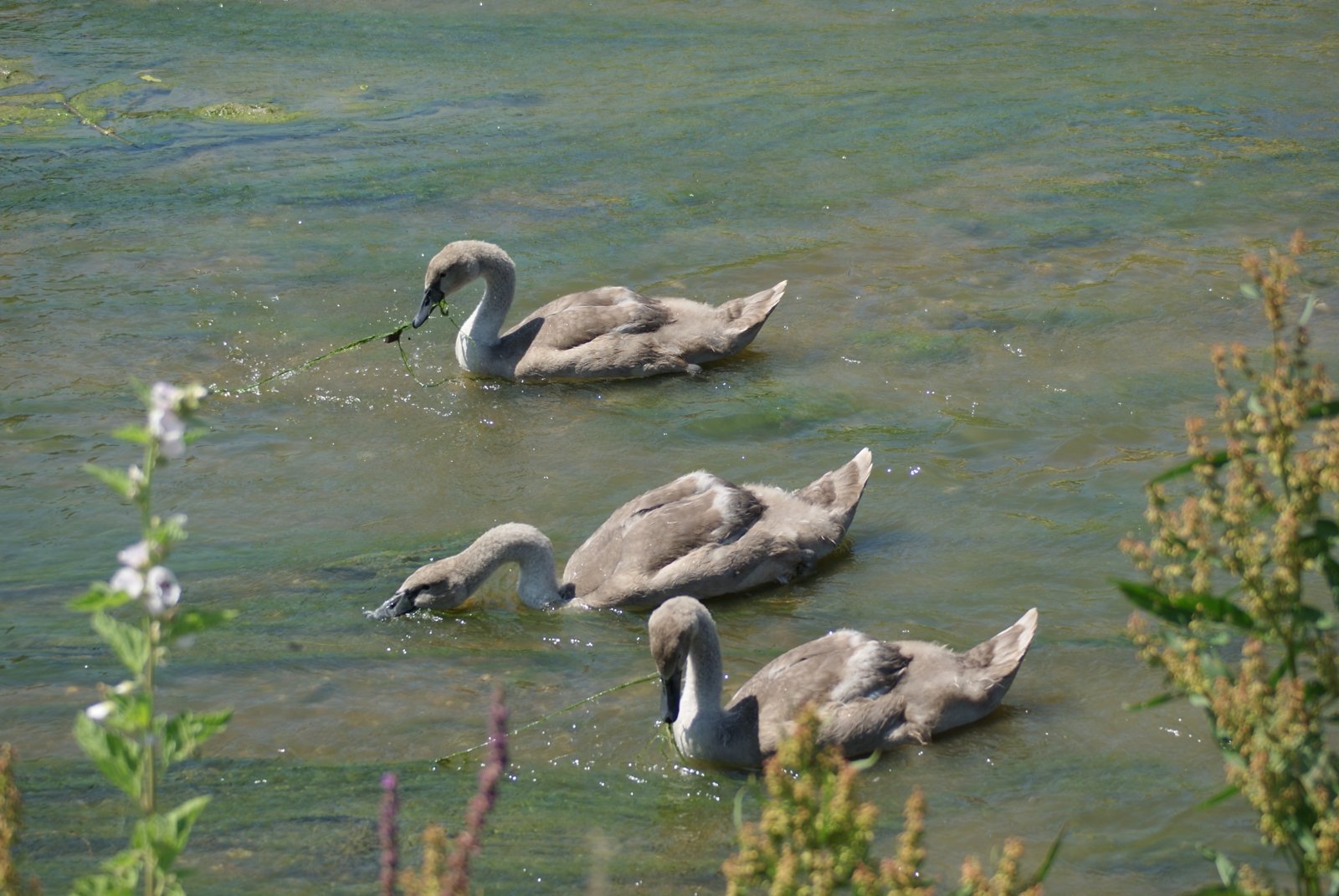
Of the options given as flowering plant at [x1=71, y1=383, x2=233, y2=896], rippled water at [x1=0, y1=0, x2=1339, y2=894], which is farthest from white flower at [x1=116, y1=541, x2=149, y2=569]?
rippled water at [x1=0, y1=0, x2=1339, y2=894]

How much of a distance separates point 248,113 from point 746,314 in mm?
6622

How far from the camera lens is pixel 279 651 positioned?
6.78 m

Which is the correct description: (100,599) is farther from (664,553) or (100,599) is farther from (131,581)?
→ (664,553)

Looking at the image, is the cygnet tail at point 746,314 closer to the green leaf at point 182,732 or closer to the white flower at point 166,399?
the green leaf at point 182,732

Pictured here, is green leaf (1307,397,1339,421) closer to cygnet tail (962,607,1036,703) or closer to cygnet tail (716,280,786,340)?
cygnet tail (962,607,1036,703)

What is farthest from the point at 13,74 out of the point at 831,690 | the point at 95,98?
the point at 831,690

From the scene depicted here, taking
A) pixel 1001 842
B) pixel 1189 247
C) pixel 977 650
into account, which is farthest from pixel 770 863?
pixel 1189 247

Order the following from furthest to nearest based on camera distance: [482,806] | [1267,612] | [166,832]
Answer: [1267,612], [166,832], [482,806]

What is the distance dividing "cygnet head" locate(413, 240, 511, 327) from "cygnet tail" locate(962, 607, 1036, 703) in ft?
16.6

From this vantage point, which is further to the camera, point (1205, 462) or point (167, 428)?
point (1205, 462)

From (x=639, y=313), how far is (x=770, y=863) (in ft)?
23.6

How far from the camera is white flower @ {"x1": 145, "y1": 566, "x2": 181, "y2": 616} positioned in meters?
2.55

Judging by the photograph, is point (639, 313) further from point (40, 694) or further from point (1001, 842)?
point (1001, 842)

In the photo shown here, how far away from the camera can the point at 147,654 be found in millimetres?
2697
